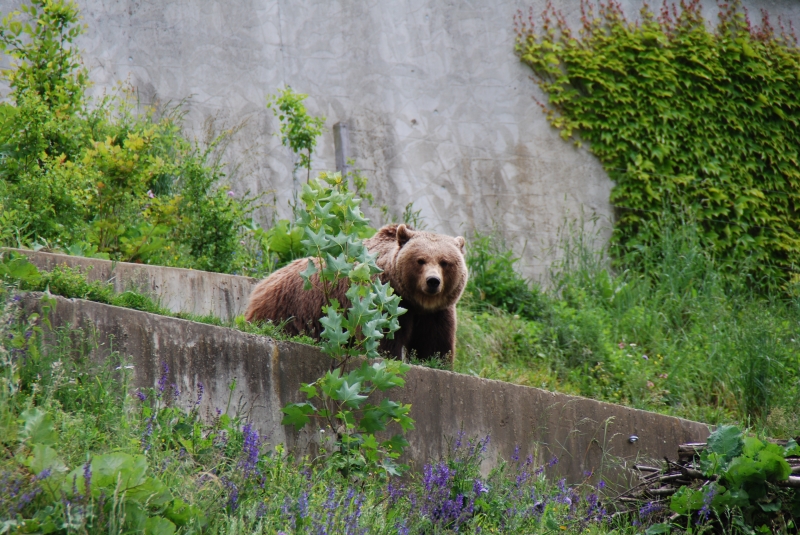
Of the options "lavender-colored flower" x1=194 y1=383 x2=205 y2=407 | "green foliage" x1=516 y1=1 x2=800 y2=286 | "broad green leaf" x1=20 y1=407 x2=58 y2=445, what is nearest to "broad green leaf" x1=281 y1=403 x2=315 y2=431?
"lavender-colored flower" x1=194 y1=383 x2=205 y2=407

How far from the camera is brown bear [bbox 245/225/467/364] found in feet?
17.9

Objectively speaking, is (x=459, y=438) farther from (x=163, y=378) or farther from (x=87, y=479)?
(x=87, y=479)

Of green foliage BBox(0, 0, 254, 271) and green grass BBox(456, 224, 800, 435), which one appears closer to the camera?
green foliage BBox(0, 0, 254, 271)

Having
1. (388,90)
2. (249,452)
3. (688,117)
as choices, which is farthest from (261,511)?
(688,117)

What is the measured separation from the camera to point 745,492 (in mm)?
3832

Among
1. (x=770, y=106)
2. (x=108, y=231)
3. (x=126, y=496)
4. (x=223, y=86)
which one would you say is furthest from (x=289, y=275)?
(x=770, y=106)

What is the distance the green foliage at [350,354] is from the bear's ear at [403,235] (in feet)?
5.32

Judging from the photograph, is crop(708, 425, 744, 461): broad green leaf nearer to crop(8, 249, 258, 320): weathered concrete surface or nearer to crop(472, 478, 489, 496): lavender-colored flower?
crop(472, 478, 489, 496): lavender-colored flower

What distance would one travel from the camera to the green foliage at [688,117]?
395 inches

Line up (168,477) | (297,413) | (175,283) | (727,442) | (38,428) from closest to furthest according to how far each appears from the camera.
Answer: (38,428) → (168,477) → (297,413) → (727,442) → (175,283)

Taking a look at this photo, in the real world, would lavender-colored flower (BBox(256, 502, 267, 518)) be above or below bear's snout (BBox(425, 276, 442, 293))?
below

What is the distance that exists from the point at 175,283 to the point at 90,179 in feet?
3.01

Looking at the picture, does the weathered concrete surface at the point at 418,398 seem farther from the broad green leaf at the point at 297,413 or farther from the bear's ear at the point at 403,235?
the bear's ear at the point at 403,235

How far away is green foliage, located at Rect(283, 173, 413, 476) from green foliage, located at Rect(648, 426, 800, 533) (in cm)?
141
